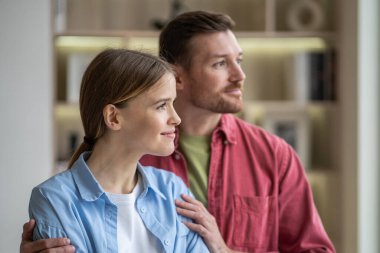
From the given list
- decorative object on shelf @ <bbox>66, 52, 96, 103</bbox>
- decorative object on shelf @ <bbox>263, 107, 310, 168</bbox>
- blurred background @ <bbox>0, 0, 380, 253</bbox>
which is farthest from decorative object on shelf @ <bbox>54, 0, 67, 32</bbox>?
decorative object on shelf @ <bbox>263, 107, 310, 168</bbox>

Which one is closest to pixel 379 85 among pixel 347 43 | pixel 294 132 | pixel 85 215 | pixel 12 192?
pixel 347 43

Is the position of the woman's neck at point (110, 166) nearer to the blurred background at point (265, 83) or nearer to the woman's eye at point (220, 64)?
the woman's eye at point (220, 64)

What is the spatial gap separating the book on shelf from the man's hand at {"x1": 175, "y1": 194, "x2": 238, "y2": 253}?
7.57 feet

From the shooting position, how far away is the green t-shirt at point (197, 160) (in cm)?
190

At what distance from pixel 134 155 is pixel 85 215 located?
199 millimetres

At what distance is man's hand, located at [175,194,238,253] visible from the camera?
63.7 inches

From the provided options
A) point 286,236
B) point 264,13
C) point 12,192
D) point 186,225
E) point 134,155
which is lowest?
point 12,192

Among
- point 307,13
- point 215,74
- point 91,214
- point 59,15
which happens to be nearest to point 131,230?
point 91,214

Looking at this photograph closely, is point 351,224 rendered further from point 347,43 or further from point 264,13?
point 264,13

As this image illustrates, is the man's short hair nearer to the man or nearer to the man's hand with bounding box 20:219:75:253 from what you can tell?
the man

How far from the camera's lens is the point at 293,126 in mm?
3930

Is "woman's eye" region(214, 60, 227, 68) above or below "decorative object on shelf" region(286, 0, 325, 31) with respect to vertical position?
below

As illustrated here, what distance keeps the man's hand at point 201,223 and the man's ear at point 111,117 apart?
0.28 meters

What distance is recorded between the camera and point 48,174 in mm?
3703
